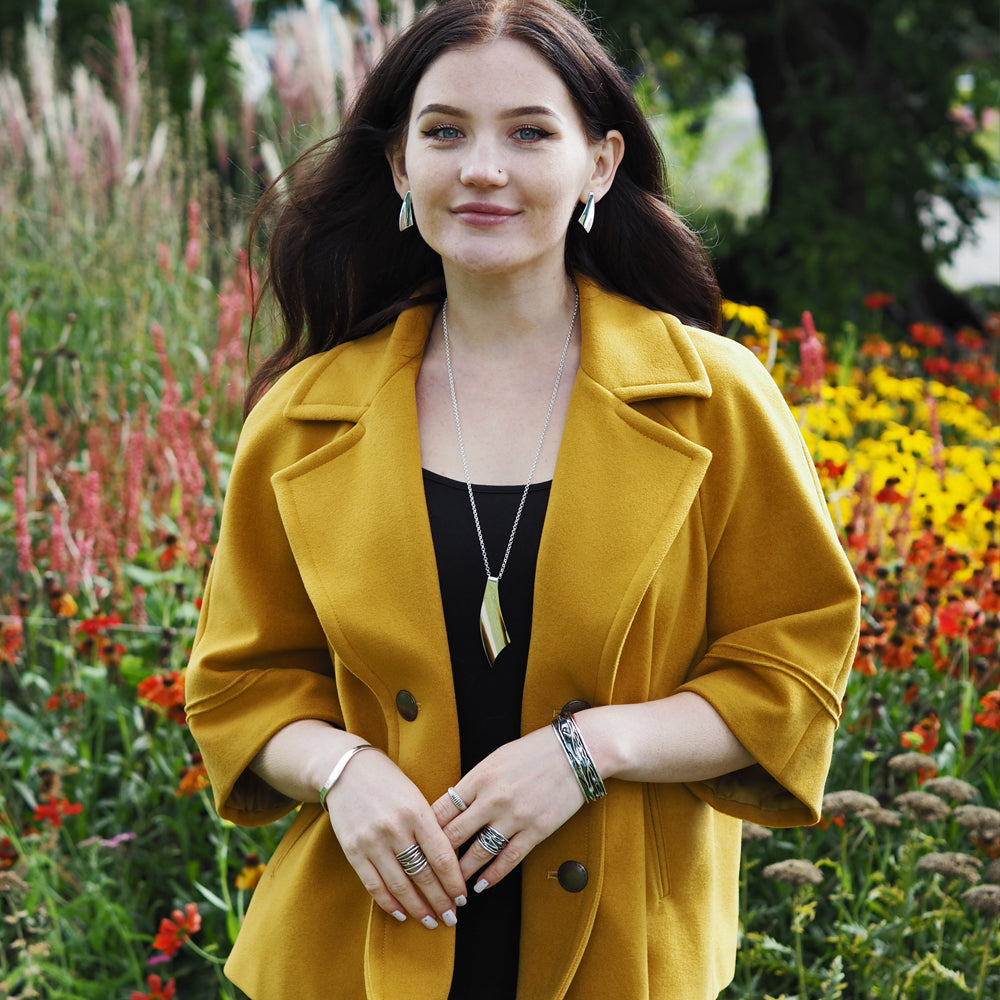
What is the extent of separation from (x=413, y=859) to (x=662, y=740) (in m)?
0.34

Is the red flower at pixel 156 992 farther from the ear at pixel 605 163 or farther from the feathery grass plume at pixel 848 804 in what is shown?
the ear at pixel 605 163

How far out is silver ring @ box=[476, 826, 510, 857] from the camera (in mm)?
1467

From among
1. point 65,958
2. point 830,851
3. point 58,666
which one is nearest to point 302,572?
point 65,958

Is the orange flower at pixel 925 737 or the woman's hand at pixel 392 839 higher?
the woman's hand at pixel 392 839

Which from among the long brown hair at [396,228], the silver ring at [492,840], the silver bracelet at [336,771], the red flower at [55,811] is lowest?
the red flower at [55,811]

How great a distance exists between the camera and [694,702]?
1.52m

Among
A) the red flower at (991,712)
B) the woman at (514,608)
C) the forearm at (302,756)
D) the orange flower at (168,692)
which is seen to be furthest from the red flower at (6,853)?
the red flower at (991,712)

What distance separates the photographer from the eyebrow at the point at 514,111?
153 centimetres

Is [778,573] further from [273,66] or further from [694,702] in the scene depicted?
[273,66]

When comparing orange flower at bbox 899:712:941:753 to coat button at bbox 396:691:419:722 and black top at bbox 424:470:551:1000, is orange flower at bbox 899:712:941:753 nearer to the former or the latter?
black top at bbox 424:470:551:1000

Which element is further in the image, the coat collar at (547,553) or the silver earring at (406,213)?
the silver earring at (406,213)

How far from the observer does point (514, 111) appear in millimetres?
1528

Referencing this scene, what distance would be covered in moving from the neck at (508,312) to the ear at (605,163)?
0.13 metres

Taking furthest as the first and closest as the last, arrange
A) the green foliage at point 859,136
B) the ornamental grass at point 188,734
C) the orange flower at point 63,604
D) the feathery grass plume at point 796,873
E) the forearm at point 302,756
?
1. the green foliage at point 859,136
2. the orange flower at point 63,604
3. the ornamental grass at point 188,734
4. the feathery grass plume at point 796,873
5. the forearm at point 302,756
